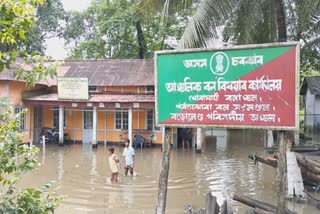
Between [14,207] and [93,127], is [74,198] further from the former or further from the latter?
[93,127]

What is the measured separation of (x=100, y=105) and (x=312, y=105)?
1505 centimetres

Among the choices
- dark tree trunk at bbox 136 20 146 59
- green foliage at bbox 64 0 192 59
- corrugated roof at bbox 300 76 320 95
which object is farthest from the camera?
dark tree trunk at bbox 136 20 146 59

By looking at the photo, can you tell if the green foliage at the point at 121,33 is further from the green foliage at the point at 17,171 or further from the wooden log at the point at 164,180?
the green foliage at the point at 17,171

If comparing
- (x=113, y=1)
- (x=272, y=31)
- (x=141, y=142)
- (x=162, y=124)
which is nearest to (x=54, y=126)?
(x=141, y=142)

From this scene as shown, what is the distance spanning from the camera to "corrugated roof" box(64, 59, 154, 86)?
71.8 ft

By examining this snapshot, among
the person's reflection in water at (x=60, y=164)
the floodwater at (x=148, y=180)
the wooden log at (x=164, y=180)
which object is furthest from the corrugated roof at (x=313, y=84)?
the wooden log at (x=164, y=180)

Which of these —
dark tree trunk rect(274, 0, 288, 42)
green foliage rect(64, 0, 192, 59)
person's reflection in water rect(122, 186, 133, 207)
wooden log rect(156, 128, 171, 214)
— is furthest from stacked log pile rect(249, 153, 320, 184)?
green foliage rect(64, 0, 192, 59)

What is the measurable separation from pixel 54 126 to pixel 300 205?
694 inches

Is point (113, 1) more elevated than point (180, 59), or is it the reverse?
point (113, 1)

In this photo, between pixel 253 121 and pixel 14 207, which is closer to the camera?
pixel 14 207

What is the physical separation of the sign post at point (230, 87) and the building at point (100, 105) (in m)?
14.3

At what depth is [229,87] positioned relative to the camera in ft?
17.2

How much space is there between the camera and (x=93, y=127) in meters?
21.2

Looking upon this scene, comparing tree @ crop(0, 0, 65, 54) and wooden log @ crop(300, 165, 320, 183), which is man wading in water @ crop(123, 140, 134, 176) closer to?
wooden log @ crop(300, 165, 320, 183)
